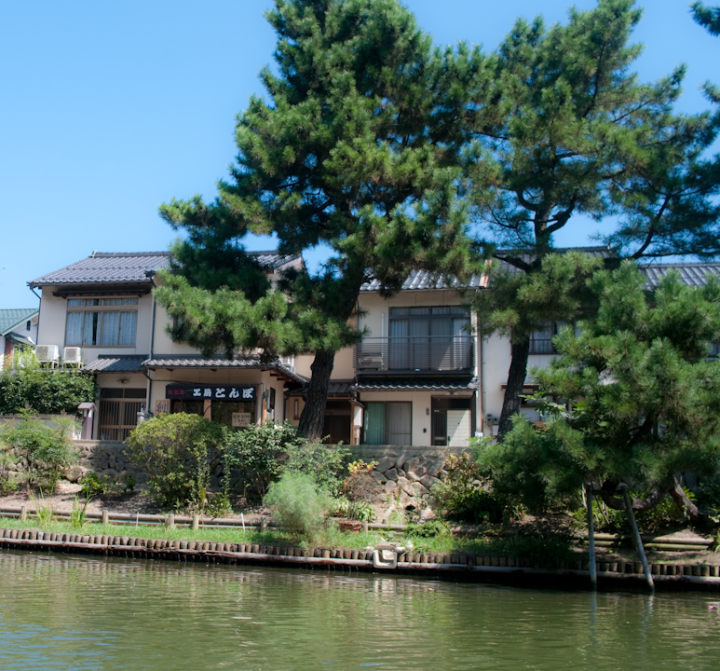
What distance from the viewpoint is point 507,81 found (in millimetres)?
16781

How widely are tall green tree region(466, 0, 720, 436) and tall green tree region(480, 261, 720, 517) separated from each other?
2.74 m

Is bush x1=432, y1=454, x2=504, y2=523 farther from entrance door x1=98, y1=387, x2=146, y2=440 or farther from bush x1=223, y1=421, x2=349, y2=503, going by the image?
entrance door x1=98, y1=387, x2=146, y2=440

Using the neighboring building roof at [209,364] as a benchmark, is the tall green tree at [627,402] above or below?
below

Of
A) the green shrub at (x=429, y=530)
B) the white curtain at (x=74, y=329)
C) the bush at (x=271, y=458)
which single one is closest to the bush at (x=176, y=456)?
the bush at (x=271, y=458)

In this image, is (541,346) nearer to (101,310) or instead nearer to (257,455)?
(257,455)

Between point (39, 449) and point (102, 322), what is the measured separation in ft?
25.8

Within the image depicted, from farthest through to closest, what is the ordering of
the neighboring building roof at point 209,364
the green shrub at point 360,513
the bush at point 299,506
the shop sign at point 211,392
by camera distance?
the neighboring building roof at point 209,364
the shop sign at point 211,392
the green shrub at point 360,513
the bush at point 299,506

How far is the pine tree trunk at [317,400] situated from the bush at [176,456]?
78.2 inches

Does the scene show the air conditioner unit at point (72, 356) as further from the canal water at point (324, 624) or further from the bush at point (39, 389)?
the canal water at point (324, 624)

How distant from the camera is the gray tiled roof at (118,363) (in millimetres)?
23203

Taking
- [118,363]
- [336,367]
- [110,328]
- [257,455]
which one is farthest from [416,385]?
[110,328]

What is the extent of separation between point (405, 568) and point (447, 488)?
2.78 m

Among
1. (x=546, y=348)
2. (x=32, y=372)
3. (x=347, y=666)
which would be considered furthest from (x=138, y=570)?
(x=546, y=348)

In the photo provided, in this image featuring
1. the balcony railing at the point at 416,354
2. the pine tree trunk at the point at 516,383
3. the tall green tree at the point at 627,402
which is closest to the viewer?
the tall green tree at the point at 627,402
